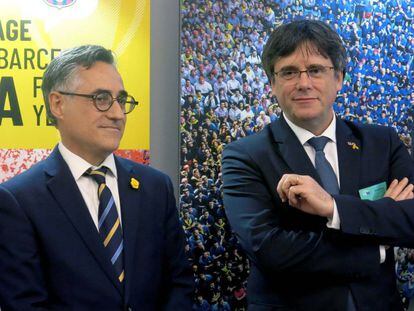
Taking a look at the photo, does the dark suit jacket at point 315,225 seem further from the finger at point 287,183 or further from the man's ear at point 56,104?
the man's ear at point 56,104

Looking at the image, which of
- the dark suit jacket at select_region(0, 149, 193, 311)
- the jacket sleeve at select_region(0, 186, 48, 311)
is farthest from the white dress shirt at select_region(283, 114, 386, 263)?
the jacket sleeve at select_region(0, 186, 48, 311)

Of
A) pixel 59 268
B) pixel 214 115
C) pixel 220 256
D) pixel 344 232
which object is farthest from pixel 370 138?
pixel 59 268

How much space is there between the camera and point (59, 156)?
2.30 meters

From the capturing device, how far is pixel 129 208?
7.59 ft

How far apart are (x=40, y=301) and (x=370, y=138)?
5.11 ft

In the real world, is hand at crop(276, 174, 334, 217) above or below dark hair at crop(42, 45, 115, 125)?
below

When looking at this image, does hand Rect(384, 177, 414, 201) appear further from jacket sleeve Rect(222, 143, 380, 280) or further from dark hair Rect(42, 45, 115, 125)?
dark hair Rect(42, 45, 115, 125)

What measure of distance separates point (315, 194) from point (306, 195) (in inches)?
1.4

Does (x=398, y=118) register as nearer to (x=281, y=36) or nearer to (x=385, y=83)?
(x=385, y=83)

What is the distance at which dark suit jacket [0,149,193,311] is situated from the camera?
2053mm

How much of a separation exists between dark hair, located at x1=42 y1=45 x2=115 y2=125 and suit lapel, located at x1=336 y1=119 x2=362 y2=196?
A: 107 cm

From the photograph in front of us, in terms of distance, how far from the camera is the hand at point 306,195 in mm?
2131

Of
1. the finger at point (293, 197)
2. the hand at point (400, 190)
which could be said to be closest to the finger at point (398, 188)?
the hand at point (400, 190)

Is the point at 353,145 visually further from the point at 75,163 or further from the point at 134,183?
the point at 75,163
